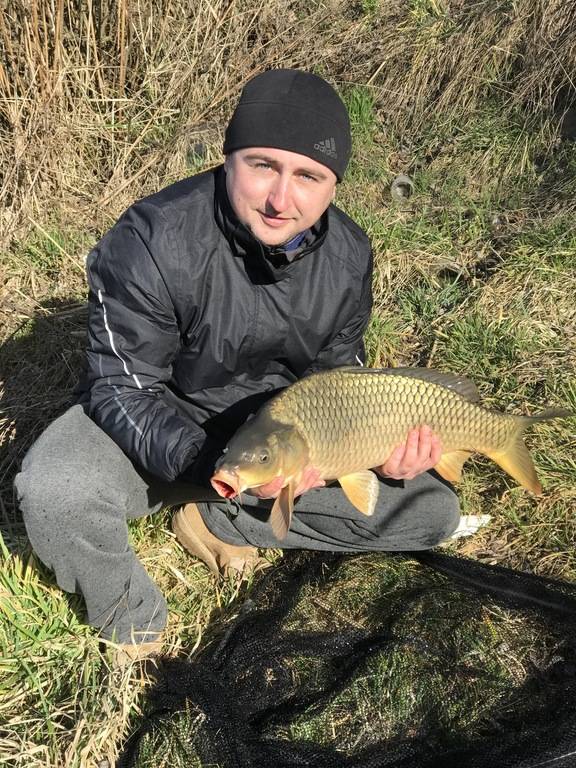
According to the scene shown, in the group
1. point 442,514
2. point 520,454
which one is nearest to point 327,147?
point 520,454

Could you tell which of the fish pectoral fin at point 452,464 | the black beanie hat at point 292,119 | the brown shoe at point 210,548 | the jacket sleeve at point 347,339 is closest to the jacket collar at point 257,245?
the black beanie hat at point 292,119

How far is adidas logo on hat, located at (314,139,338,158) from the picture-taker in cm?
153

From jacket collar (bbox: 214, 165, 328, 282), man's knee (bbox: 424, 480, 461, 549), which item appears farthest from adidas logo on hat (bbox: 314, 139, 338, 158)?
man's knee (bbox: 424, 480, 461, 549)

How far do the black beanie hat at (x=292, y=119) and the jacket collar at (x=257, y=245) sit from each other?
0.12 metres

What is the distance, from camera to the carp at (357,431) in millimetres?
1404

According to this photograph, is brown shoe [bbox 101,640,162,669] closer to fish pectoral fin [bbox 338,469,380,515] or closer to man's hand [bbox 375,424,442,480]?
fish pectoral fin [bbox 338,469,380,515]

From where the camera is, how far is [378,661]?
162 centimetres

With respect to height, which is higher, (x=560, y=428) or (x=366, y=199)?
(x=366, y=199)

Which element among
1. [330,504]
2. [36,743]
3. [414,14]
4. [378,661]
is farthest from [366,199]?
[36,743]

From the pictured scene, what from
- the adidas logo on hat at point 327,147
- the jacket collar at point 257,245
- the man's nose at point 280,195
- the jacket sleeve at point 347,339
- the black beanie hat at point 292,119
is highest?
the black beanie hat at point 292,119

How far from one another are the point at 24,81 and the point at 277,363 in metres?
1.80

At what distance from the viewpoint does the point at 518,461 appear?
1.77 metres

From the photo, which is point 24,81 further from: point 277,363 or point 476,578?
point 476,578

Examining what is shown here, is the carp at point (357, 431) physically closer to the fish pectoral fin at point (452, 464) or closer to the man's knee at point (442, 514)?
the fish pectoral fin at point (452, 464)
